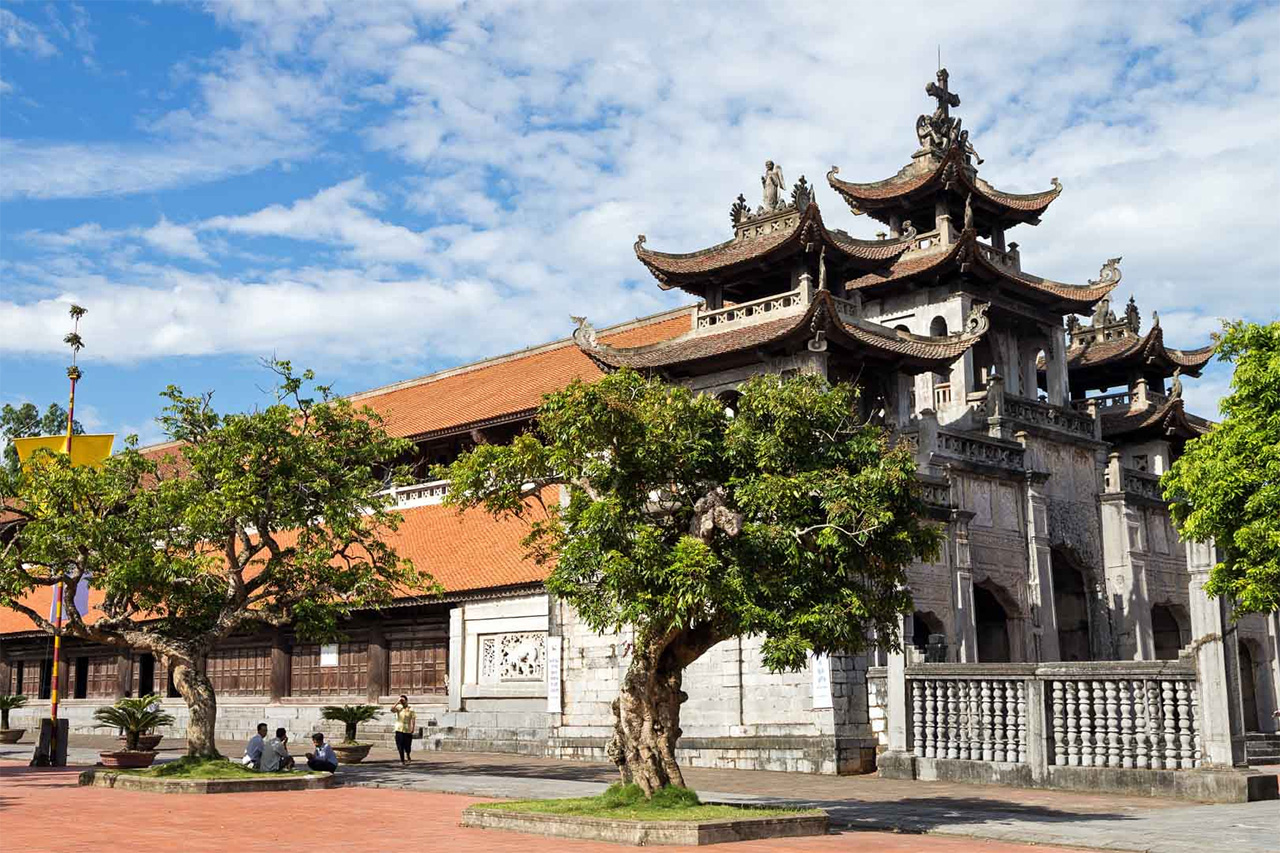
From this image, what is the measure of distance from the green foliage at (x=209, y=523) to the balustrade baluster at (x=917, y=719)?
9608 mm

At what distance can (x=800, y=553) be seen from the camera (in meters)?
15.1

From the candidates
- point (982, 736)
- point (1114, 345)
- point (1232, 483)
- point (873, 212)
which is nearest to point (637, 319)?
point (873, 212)

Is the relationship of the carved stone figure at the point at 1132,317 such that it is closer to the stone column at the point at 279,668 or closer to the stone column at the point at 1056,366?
the stone column at the point at 1056,366

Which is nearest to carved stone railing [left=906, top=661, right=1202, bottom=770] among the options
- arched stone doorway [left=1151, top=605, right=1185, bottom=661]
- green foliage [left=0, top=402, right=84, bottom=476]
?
arched stone doorway [left=1151, top=605, right=1185, bottom=661]

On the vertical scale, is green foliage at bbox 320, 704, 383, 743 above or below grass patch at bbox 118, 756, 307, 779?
above

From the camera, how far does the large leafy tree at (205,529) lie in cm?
2245

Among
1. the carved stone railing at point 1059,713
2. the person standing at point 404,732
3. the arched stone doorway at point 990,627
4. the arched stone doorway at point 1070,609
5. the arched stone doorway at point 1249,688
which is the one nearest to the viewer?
the carved stone railing at point 1059,713

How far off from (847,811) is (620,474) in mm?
5640

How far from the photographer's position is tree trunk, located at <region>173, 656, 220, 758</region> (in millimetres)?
21984

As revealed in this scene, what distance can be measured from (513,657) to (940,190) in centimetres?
1796

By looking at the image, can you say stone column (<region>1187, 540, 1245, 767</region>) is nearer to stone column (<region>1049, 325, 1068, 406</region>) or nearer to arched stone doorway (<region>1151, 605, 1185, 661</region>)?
stone column (<region>1049, 325, 1068, 406</region>)

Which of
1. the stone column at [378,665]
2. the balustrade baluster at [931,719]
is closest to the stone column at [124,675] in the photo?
the stone column at [378,665]

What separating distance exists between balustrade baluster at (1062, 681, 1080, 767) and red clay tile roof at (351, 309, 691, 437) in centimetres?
1941

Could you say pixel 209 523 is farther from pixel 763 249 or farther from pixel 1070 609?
pixel 1070 609
